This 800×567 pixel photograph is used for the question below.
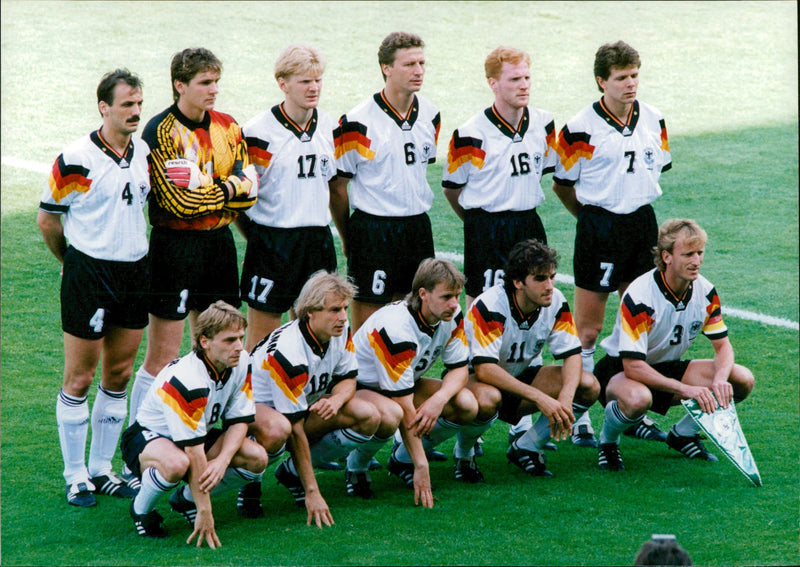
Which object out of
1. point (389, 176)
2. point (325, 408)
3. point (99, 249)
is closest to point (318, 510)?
point (325, 408)

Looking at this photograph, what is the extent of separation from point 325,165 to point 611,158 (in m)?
1.52

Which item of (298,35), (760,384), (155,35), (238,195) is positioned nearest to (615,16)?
(298,35)

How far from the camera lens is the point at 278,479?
18.0ft

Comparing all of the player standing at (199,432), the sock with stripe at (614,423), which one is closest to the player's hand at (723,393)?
the sock with stripe at (614,423)

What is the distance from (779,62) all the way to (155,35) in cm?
791

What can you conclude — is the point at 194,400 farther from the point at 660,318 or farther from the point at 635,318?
the point at 660,318

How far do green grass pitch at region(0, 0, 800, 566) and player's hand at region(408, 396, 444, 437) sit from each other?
0.33 meters

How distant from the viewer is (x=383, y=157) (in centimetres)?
590

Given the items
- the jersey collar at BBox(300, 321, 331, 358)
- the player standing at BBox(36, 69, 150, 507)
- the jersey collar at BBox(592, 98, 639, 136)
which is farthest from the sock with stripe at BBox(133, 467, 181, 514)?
the jersey collar at BBox(592, 98, 639, 136)

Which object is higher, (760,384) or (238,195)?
(238,195)

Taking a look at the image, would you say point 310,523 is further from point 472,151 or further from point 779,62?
point 779,62

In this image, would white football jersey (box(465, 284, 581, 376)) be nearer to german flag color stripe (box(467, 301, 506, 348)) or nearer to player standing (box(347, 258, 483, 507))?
german flag color stripe (box(467, 301, 506, 348))

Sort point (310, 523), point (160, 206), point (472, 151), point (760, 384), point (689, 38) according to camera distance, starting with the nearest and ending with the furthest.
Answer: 1. point (310, 523)
2. point (160, 206)
3. point (472, 151)
4. point (760, 384)
5. point (689, 38)

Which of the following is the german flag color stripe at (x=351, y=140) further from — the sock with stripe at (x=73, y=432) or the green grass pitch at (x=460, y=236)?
the sock with stripe at (x=73, y=432)
